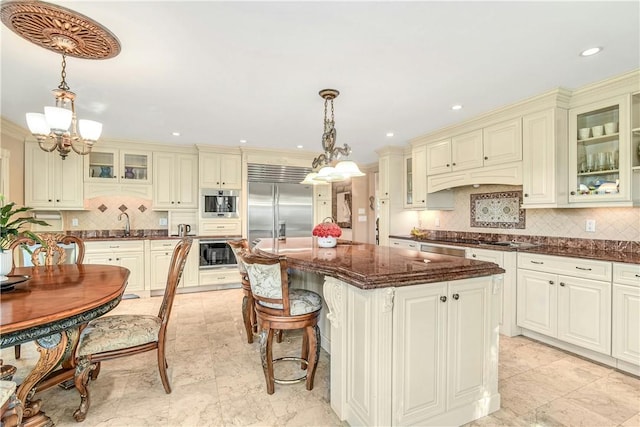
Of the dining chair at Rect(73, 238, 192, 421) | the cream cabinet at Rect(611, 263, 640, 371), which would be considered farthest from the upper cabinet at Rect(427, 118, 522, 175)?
the dining chair at Rect(73, 238, 192, 421)

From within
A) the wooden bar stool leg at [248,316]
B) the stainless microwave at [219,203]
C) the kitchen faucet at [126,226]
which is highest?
the stainless microwave at [219,203]

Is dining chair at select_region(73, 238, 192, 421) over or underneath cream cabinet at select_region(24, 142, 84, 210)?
underneath

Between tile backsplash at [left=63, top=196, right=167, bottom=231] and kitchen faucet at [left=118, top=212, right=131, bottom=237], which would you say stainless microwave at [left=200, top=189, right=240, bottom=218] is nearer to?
tile backsplash at [left=63, top=196, right=167, bottom=231]

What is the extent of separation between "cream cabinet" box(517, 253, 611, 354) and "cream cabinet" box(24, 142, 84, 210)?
228 inches

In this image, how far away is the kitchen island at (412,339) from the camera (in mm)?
1569

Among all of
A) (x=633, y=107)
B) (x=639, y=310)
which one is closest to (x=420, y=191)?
(x=633, y=107)

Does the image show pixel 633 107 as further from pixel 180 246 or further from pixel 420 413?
pixel 180 246

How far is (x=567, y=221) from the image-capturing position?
124 inches

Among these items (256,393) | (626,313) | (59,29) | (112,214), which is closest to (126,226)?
(112,214)

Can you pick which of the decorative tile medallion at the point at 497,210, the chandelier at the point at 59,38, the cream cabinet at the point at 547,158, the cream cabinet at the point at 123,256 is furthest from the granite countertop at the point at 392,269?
the cream cabinet at the point at 123,256

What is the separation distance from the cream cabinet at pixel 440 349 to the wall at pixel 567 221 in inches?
78.6

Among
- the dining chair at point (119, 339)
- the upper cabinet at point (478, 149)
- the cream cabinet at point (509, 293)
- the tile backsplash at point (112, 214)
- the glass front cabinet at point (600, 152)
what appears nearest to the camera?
the dining chair at point (119, 339)

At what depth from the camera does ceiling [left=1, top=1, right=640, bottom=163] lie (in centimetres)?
175

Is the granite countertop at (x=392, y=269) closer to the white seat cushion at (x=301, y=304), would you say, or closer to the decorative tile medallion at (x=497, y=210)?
the white seat cushion at (x=301, y=304)
